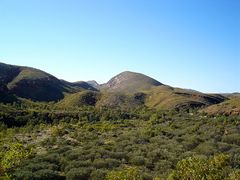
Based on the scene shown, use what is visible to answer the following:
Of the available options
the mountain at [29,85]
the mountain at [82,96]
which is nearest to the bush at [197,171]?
the mountain at [82,96]

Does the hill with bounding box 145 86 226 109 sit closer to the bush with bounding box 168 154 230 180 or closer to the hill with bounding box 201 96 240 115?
the hill with bounding box 201 96 240 115

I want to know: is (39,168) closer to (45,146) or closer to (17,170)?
(17,170)

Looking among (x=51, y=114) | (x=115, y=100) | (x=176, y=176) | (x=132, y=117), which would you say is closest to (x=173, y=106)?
(x=115, y=100)

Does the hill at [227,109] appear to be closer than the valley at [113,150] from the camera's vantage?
No

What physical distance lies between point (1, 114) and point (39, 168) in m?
48.4

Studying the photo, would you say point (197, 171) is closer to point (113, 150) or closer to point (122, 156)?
point (122, 156)

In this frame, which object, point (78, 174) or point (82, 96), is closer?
point (78, 174)

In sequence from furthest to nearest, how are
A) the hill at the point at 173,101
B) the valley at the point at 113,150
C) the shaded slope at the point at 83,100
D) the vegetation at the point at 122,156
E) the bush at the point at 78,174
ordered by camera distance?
1. the shaded slope at the point at 83,100
2. the hill at the point at 173,101
3. the bush at the point at 78,174
4. the valley at the point at 113,150
5. the vegetation at the point at 122,156

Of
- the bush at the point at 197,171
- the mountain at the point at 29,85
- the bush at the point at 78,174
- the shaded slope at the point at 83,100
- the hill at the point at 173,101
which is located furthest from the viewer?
the mountain at the point at 29,85

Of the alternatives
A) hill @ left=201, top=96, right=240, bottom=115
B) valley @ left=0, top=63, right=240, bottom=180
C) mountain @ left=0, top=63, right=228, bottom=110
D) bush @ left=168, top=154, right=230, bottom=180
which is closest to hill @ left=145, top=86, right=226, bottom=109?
mountain @ left=0, top=63, right=228, bottom=110

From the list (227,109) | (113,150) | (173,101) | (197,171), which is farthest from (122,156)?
(173,101)

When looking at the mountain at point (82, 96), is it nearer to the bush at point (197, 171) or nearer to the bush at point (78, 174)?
the bush at point (78, 174)

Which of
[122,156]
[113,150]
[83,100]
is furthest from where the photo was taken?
[83,100]

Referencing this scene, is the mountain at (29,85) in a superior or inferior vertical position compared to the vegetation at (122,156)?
superior
